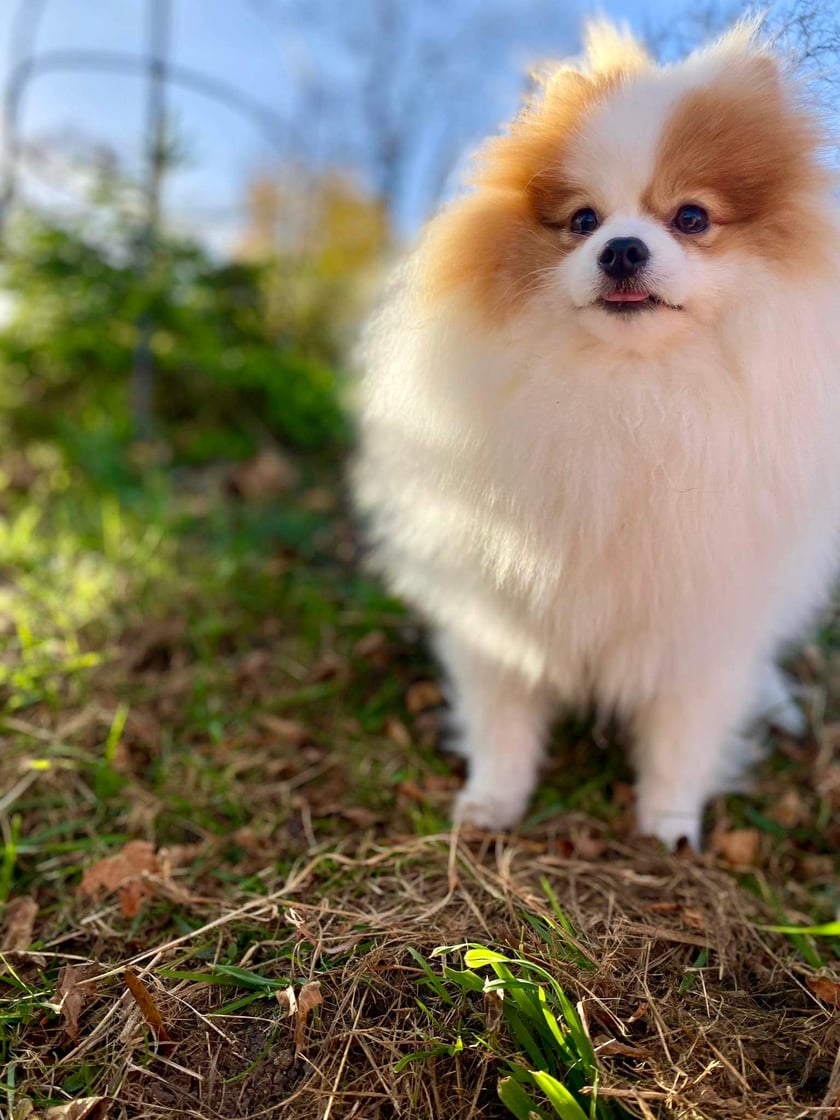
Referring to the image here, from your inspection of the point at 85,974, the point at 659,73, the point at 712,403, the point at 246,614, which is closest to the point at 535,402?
the point at 712,403

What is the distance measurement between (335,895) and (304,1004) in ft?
1.19

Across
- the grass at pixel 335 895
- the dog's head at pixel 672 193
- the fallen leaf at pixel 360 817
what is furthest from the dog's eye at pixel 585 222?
the fallen leaf at pixel 360 817

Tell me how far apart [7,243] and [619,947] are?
4.03 metres

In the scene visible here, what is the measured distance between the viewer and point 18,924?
1683 mm

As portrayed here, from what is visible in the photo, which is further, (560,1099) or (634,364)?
(634,364)

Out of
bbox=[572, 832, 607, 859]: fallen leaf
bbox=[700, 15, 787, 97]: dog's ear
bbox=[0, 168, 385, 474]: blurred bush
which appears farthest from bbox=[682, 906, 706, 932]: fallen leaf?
bbox=[0, 168, 385, 474]: blurred bush

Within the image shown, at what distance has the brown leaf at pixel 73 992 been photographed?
139cm

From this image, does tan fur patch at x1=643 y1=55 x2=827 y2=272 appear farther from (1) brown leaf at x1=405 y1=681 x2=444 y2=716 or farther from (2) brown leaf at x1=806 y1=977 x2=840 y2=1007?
(1) brown leaf at x1=405 y1=681 x2=444 y2=716

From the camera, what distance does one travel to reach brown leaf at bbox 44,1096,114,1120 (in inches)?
48.1

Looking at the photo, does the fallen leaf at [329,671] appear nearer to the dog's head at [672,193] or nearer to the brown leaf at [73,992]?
the brown leaf at [73,992]

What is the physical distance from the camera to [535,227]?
5.58 ft

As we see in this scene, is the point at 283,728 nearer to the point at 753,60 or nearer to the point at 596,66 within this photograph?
the point at 596,66

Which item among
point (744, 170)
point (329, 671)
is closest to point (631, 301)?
point (744, 170)

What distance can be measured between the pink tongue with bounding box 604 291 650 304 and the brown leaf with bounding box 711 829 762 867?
1.39 meters
